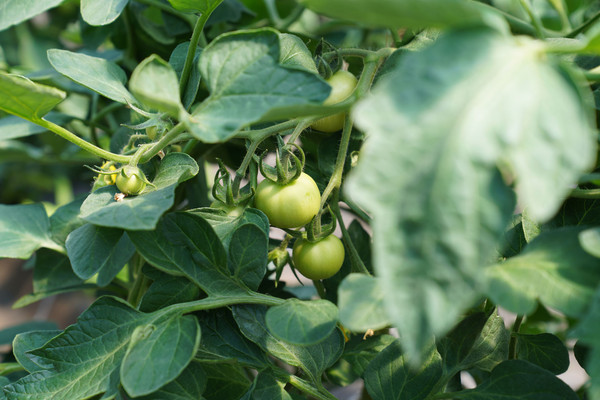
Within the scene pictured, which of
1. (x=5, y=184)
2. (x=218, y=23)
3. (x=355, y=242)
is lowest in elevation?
(x=5, y=184)

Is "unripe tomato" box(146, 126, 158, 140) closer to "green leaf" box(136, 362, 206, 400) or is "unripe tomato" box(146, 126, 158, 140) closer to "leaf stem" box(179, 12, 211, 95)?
"leaf stem" box(179, 12, 211, 95)

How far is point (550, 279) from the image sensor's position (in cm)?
22

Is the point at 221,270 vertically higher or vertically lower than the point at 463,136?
lower

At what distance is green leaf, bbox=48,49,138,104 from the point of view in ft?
1.10

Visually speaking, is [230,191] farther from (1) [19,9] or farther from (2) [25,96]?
(1) [19,9]

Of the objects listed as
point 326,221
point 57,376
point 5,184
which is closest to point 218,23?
point 326,221

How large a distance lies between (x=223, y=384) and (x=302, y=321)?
0.13m

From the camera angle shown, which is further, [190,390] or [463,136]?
[190,390]

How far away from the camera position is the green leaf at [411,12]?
0.19m

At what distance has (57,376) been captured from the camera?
305mm

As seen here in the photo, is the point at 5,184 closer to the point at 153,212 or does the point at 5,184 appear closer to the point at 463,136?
the point at 153,212

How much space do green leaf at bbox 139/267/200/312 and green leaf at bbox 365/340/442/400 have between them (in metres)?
0.12

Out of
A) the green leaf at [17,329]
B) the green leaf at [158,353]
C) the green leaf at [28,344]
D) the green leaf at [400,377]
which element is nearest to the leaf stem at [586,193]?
the green leaf at [400,377]

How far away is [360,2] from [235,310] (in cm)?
19
